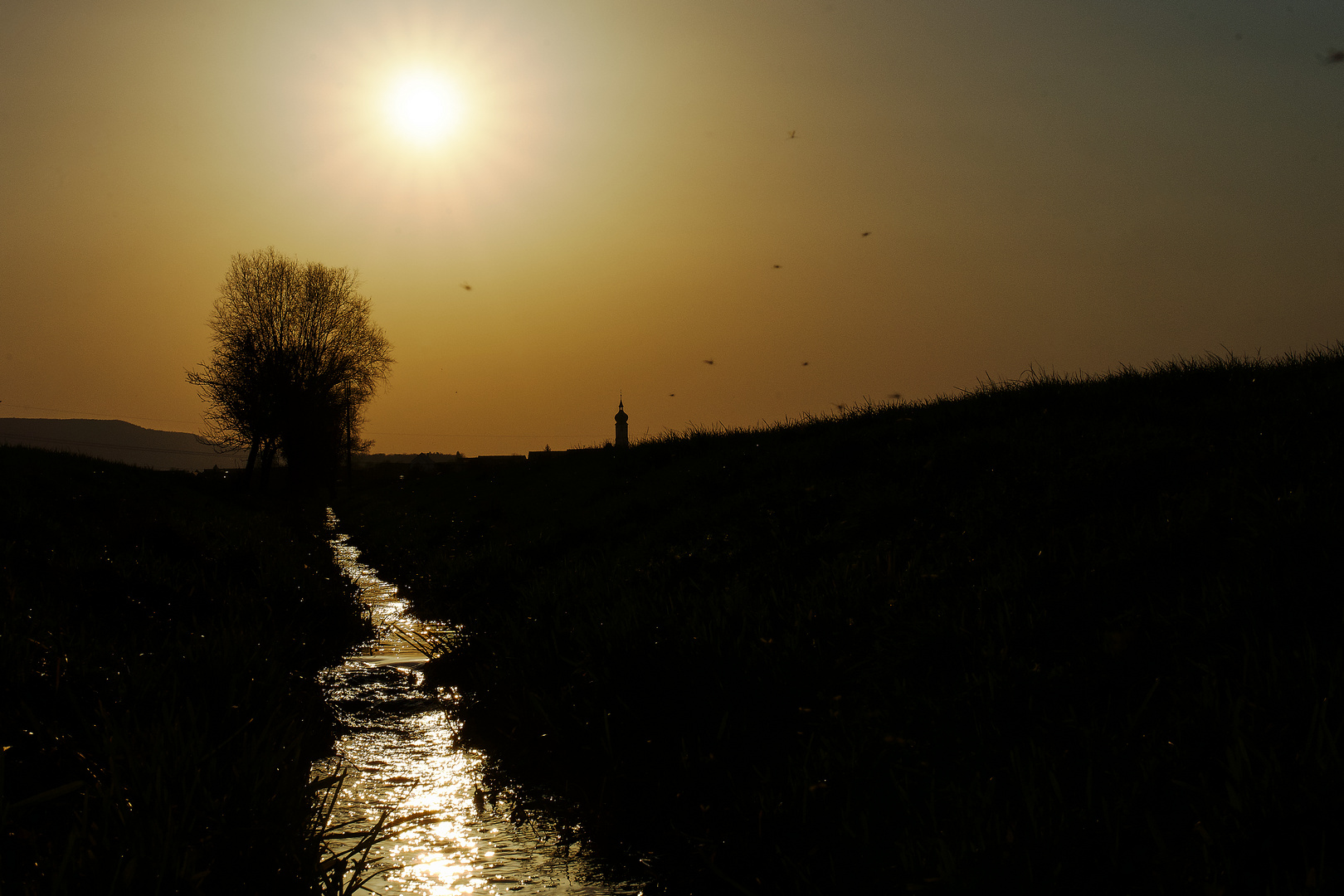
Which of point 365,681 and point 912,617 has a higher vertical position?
point 912,617

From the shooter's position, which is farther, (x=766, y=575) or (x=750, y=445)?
(x=750, y=445)

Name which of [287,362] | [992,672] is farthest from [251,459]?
[992,672]

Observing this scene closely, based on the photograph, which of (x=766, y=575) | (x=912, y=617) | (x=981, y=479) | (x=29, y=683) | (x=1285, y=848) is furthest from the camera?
(x=981, y=479)

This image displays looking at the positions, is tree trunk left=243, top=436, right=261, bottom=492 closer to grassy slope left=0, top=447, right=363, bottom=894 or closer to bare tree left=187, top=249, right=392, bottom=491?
bare tree left=187, top=249, right=392, bottom=491

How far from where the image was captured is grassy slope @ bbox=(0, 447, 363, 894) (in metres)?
2.69

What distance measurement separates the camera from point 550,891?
10.7ft

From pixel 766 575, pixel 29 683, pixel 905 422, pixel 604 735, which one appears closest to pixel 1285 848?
pixel 604 735

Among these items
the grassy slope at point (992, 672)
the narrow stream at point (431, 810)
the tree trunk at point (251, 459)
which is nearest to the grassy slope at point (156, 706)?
the narrow stream at point (431, 810)

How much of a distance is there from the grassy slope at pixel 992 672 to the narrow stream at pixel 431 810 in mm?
312

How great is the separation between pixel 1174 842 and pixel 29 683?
17.6ft

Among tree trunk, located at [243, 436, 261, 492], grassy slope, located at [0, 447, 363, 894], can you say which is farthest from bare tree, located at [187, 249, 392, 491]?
grassy slope, located at [0, 447, 363, 894]

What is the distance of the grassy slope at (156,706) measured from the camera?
8.81 ft

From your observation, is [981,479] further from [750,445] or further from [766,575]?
[750,445]

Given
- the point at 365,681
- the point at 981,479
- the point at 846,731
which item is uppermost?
the point at 981,479
